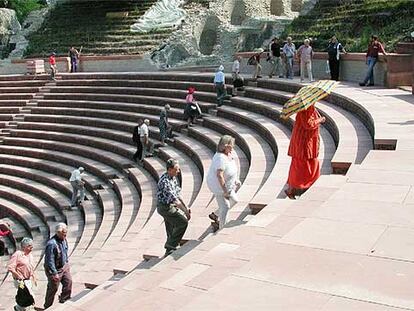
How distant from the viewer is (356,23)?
74.2ft

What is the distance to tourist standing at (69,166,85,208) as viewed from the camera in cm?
1471

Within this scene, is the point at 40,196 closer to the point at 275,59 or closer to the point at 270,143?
the point at 270,143

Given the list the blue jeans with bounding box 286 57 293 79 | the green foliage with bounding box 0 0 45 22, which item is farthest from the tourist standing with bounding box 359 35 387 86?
the green foliage with bounding box 0 0 45 22

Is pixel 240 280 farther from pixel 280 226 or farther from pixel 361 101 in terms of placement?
pixel 361 101

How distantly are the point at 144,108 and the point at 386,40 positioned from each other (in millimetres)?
7930

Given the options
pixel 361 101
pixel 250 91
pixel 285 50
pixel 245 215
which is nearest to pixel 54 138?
pixel 250 91

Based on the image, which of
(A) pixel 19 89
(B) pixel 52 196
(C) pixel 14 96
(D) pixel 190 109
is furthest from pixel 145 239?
(A) pixel 19 89

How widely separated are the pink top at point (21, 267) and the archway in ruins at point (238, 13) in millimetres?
22345

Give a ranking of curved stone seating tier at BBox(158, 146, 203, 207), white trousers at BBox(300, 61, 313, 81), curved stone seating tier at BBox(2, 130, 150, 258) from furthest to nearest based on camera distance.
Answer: white trousers at BBox(300, 61, 313, 81), curved stone seating tier at BBox(2, 130, 150, 258), curved stone seating tier at BBox(158, 146, 203, 207)

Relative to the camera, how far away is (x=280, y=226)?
253 inches

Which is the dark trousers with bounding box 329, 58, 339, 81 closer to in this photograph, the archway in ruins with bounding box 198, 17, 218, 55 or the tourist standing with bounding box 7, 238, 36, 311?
the tourist standing with bounding box 7, 238, 36, 311

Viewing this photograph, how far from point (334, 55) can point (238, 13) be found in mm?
13286

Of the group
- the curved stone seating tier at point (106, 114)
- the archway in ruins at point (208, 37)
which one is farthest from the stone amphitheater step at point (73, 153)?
the archway in ruins at point (208, 37)

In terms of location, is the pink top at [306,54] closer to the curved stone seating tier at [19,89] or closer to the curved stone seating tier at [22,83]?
the curved stone seating tier at [19,89]
